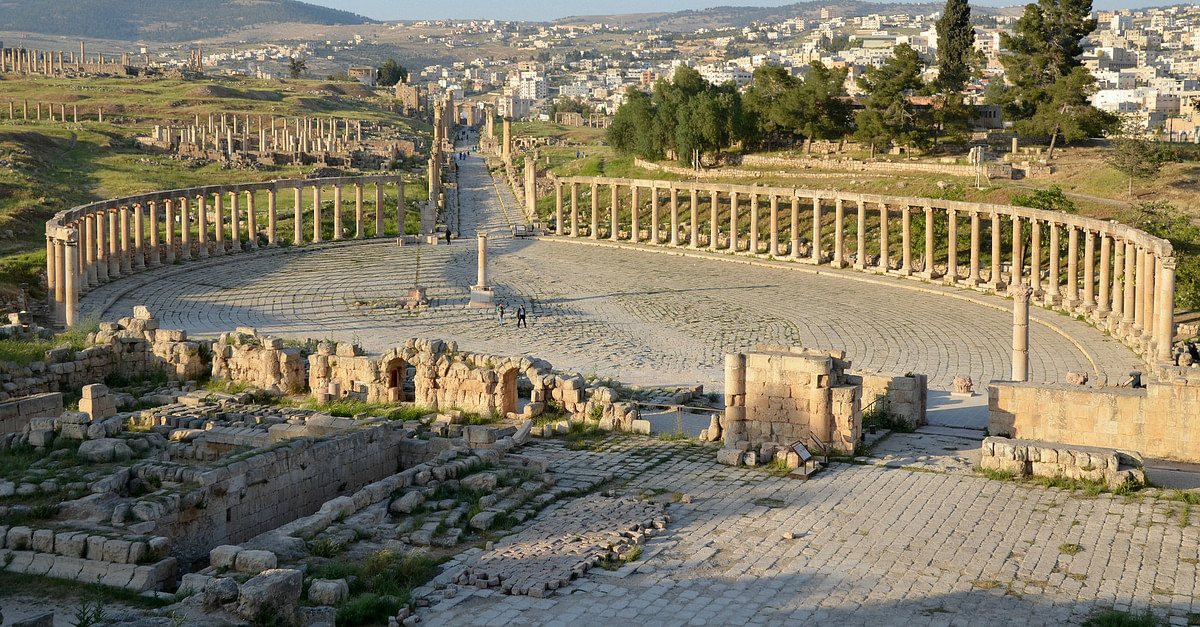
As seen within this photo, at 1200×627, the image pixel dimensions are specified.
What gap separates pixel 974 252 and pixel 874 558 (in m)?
33.9

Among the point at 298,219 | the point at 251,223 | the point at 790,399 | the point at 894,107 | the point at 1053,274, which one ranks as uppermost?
the point at 894,107

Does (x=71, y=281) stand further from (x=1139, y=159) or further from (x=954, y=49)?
(x=954, y=49)

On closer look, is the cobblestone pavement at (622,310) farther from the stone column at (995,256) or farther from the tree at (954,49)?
the tree at (954,49)

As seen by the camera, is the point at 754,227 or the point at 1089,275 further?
the point at 754,227

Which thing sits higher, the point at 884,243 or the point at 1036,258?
the point at 884,243

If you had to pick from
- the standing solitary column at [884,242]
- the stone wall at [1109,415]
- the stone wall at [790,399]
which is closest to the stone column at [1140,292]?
the standing solitary column at [884,242]

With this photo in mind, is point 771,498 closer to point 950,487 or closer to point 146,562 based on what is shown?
point 950,487

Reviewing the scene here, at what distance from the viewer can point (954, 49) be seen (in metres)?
77.8

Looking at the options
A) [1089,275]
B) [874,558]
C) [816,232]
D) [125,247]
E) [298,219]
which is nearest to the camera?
[874,558]

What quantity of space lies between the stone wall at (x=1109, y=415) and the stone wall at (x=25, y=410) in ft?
58.5

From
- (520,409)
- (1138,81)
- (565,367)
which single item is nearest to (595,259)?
(565,367)

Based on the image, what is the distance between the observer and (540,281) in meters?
51.6

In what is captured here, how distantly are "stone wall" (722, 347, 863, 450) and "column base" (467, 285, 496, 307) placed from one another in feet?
76.8

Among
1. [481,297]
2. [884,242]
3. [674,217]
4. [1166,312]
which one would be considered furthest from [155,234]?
[1166,312]
